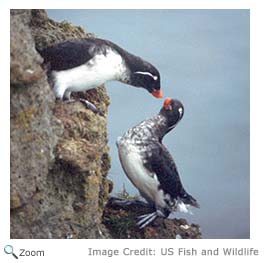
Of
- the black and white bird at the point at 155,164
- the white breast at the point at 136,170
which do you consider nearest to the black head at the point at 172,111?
the black and white bird at the point at 155,164

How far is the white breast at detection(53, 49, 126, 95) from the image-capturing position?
72.0 inches

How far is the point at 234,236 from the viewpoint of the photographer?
6.39ft

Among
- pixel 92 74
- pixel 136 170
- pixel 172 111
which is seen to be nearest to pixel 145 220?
pixel 136 170

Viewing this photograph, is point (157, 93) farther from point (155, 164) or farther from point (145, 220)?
point (145, 220)

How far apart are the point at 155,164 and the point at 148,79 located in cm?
26

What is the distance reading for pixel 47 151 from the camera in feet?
5.87

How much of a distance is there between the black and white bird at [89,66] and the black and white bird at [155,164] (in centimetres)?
13

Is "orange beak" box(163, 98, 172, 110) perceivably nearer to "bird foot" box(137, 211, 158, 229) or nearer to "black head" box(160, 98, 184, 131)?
"black head" box(160, 98, 184, 131)
